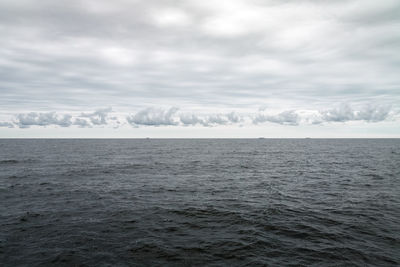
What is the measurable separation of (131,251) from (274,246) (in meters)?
10.1

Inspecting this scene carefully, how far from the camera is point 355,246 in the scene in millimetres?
16344

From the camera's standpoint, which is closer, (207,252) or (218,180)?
(207,252)

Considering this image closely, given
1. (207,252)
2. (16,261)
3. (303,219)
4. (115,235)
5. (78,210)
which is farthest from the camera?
(78,210)

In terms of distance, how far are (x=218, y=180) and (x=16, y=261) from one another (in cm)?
3034

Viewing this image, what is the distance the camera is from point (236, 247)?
640 inches

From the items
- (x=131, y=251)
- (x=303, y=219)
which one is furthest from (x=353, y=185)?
(x=131, y=251)

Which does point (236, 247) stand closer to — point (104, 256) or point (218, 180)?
point (104, 256)

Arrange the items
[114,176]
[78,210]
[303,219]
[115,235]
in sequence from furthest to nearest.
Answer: [114,176]
[78,210]
[303,219]
[115,235]

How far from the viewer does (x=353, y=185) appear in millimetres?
36156

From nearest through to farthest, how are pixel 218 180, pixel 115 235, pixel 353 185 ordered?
pixel 115 235 → pixel 353 185 → pixel 218 180

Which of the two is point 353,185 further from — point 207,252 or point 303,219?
point 207,252

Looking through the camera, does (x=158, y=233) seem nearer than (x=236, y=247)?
No

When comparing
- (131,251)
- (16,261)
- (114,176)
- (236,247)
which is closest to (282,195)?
(236,247)

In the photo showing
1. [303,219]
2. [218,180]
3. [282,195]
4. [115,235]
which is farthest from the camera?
[218,180]
